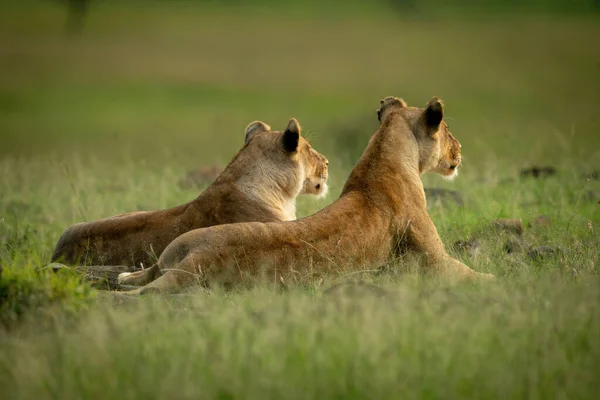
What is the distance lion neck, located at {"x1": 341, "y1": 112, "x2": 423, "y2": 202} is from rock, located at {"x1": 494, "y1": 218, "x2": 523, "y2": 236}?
0.96 m

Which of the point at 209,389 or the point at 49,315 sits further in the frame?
the point at 49,315

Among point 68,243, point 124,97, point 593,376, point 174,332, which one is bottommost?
point 124,97

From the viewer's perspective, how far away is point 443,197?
34.1 ft

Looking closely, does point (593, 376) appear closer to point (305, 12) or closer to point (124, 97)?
point (124, 97)

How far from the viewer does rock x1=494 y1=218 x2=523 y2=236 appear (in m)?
8.25

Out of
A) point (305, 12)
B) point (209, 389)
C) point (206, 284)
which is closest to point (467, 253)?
point (206, 284)

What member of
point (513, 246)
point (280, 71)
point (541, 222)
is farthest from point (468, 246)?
point (280, 71)

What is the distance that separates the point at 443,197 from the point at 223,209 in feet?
10.2

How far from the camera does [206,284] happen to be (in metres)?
6.69

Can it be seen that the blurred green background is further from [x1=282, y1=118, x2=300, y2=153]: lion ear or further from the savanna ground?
[x1=282, y1=118, x2=300, y2=153]: lion ear

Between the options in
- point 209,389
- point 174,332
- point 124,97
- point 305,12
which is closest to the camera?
point 209,389

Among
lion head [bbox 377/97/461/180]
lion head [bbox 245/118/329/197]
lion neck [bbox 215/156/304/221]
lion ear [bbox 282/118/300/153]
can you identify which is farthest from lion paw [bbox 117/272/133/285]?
lion head [bbox 377/97/461/180]

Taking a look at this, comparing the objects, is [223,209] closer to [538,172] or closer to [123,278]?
[123,278]

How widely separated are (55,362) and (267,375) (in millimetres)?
996
